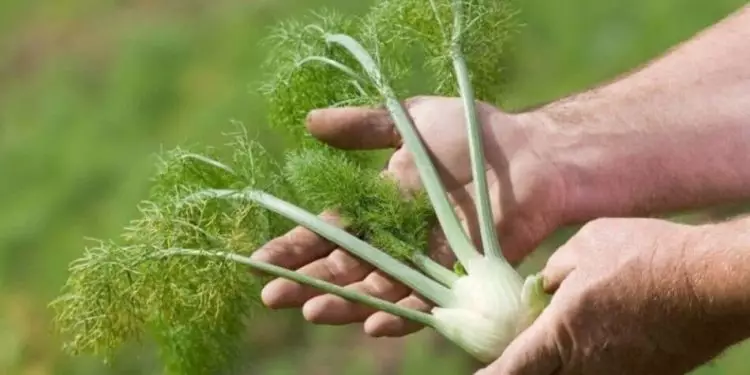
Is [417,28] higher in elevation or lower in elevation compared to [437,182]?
higher

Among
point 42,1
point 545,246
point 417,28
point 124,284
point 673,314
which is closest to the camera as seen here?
point 673,314

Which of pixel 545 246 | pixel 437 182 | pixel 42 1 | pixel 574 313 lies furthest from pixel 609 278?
pixel 42 1

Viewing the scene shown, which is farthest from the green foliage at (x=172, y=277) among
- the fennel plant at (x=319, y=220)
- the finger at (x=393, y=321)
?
the finger at (x=393, y=321)

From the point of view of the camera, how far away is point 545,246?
3.93 ft

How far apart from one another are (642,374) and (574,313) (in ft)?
0.28

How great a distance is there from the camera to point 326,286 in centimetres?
85

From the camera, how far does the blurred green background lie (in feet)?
3.92

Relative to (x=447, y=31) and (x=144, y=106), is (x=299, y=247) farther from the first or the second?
(x=144, y=106)

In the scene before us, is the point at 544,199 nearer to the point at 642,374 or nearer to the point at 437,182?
the point at 437,182

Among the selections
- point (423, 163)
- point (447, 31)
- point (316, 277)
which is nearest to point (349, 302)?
point (316, 277)

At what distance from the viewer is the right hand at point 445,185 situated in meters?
0.93

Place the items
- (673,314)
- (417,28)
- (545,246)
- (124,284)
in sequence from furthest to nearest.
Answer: (545,246) → (417,28) → (124,284) → (673,314)

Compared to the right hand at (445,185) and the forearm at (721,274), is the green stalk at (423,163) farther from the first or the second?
the forearm at (721,274)

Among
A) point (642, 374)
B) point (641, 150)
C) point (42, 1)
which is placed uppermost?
point (42, 1)
